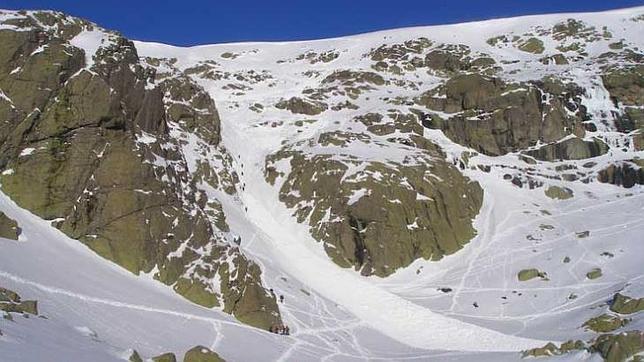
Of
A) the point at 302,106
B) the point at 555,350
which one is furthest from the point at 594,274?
the point at 302,106

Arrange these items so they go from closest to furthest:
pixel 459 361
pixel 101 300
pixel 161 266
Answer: pixel 101 300 → pixel 459 361 → pixel 161 266

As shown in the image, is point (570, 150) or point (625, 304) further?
point (570, 150)

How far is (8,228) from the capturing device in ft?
103

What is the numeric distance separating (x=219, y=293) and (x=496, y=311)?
2321 cm

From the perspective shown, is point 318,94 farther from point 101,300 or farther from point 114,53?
point 101,300

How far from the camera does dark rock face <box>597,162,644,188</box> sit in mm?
78188

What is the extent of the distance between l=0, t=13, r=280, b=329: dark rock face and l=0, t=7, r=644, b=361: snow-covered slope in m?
1.49

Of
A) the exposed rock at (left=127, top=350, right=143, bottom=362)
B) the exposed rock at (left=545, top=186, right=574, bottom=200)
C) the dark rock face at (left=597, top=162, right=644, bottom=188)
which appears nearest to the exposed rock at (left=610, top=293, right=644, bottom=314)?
the exposed rock at (left=127, top=350, right=143, bottom=362)

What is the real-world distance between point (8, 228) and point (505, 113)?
72.6m

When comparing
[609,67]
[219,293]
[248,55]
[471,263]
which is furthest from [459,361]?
[248,55]

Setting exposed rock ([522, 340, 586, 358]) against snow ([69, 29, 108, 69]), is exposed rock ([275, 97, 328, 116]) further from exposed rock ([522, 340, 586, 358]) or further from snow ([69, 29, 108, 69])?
exposed rock ([522, 340, 586, 358])

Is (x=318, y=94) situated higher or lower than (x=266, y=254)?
higher

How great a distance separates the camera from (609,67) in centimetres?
10388

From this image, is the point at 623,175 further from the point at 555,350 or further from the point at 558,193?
the point at 555,350
